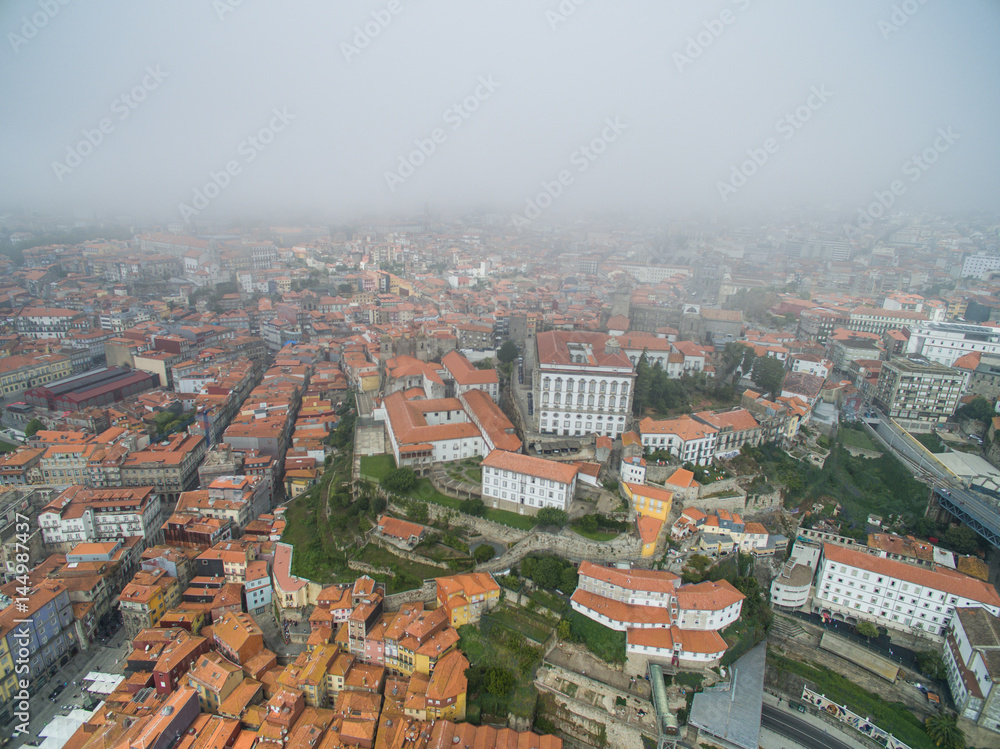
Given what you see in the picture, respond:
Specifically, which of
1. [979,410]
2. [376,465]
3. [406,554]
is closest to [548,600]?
[406,554]

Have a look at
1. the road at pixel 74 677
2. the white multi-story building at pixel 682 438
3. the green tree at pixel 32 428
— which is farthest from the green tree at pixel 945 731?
the green tree at pixel 32 428

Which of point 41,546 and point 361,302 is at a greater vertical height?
point 361,302

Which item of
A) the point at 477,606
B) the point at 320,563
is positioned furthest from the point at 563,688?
the point at 320,563

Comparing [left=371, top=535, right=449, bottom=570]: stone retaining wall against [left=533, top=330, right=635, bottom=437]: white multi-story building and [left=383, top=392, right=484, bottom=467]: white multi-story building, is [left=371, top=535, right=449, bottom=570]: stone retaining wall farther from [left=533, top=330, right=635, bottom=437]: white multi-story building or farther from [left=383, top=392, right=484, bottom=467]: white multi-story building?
[left=533, top=330, right=635, bottom=437]: white multi-story building

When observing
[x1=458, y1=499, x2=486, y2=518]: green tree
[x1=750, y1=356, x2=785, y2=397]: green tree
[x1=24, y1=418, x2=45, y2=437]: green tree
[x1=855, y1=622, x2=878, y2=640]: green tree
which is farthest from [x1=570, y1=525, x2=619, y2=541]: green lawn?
[x1=24, y1=418, x2=45, y2=437]: green tree

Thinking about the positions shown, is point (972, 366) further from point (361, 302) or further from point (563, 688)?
point (361, 302)
